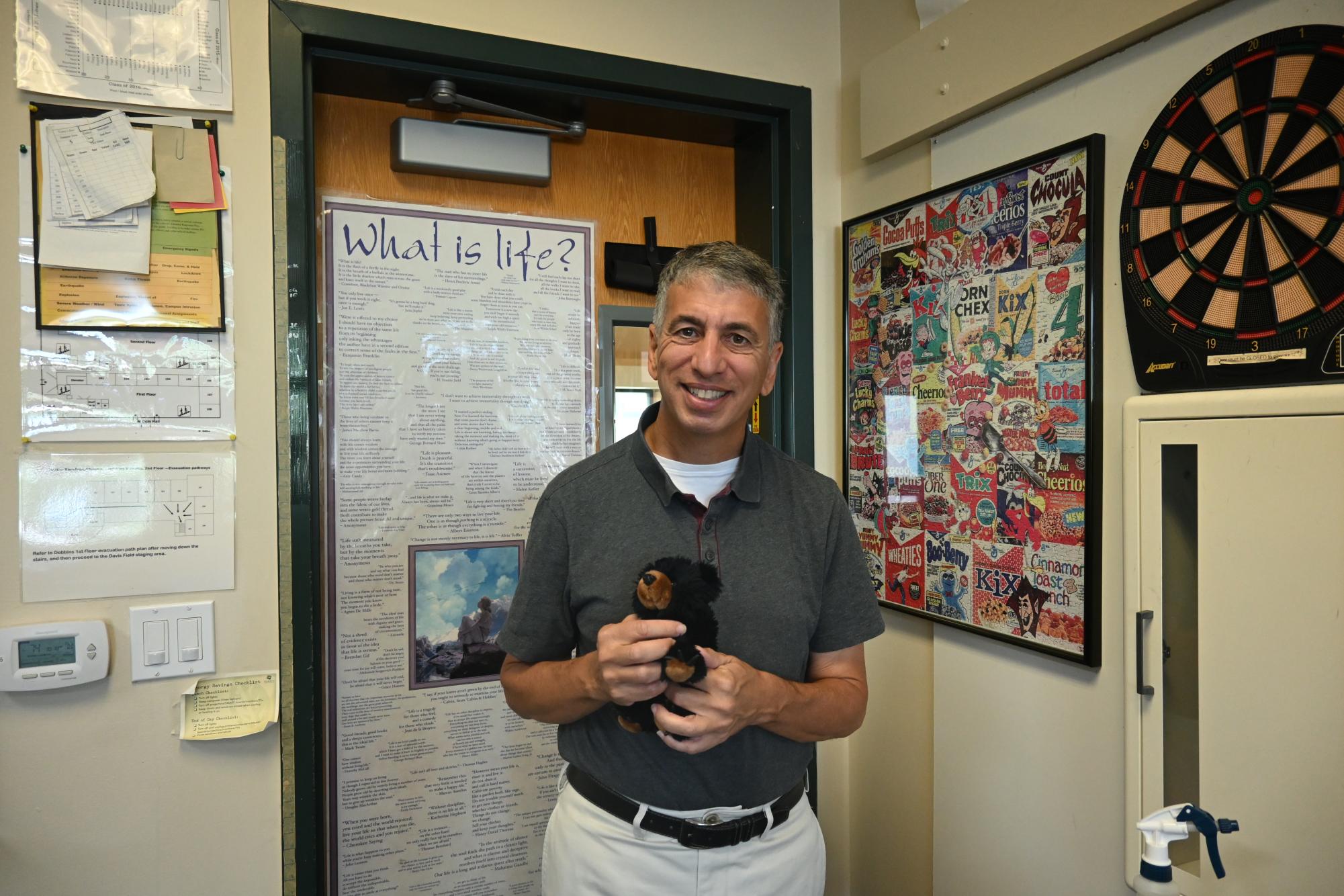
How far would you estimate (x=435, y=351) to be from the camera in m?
1.49

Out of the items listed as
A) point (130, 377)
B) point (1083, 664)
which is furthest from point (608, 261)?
point (1083, 664)

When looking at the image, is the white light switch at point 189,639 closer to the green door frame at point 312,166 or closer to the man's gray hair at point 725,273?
the green door frame at point 312,166

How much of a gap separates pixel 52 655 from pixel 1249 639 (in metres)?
1.57

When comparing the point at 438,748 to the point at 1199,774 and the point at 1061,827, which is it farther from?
the point at 1199,774

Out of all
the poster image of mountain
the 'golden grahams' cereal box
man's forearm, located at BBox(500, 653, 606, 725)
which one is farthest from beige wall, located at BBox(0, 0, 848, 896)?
the 'golden grahams' cereal box

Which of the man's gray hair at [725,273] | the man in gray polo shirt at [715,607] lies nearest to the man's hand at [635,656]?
the man in gray polo shirt at [715,607]

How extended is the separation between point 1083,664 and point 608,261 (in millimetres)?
1130

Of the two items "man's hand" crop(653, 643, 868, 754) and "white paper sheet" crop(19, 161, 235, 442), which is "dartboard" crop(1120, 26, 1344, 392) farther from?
"white paper sheet" crop(19, 161, 235, 442)

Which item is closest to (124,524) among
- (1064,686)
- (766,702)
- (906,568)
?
(766,702)

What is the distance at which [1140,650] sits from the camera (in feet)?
3.28

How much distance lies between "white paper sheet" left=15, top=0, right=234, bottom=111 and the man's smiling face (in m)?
0.84

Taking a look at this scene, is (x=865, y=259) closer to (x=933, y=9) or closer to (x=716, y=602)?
(x=933, y=9)

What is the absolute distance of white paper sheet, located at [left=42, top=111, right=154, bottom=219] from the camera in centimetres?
116

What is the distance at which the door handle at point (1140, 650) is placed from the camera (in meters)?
0.99
